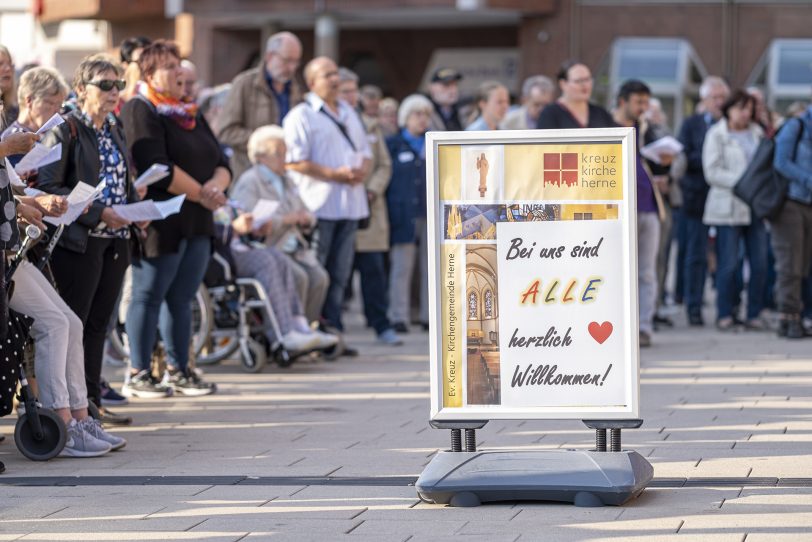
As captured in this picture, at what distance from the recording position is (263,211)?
11438 millimetres

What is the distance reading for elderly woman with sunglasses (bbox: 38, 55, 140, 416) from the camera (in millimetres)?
8227

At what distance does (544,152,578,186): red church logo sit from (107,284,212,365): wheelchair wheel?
525 cm

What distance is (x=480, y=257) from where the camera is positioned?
6348mm

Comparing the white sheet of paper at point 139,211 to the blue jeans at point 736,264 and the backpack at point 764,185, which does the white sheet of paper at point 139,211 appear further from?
the blue jeans at point 736,264

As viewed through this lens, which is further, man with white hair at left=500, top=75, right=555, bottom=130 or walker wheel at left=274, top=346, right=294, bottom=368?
man with white hair at left=500, top=75, right=555, bottom=130

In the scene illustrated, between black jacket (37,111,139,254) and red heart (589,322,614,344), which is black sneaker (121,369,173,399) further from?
red heart (589,322,614,344)

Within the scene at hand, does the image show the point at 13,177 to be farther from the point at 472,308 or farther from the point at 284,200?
the point at 284,200

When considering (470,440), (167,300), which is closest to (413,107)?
(167,300)

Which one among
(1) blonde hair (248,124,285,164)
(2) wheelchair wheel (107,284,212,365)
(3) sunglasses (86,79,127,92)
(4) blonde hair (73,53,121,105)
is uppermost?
(4) blonde hair (73,53,121,105)

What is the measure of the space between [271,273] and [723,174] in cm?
503

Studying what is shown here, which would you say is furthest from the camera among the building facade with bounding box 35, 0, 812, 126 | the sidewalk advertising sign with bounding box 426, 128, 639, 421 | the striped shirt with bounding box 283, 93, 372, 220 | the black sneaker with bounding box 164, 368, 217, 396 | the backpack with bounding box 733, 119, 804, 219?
the building facade with bounding box 35, 0, 812, 126

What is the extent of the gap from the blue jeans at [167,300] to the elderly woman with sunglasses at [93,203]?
2.83 ft

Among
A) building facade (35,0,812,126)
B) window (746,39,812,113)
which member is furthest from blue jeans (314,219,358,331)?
window (746,39,812,113)

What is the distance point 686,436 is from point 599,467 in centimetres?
192
